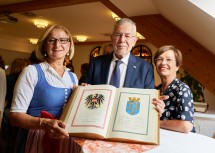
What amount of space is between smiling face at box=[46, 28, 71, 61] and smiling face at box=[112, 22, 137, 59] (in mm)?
283

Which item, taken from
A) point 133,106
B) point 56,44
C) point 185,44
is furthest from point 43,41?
point 185,44

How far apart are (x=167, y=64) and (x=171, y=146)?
0.84m

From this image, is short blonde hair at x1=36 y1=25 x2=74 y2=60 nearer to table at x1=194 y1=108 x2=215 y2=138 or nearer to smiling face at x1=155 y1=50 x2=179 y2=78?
smiling face at x1=155 y1=50 x2=179 y2=78

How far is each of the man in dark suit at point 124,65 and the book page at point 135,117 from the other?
406 millimetres

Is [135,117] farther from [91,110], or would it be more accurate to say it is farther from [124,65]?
[124,65]

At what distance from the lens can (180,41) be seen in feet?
10.8

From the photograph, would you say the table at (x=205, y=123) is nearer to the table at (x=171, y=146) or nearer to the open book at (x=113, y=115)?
the table at (x=171, y=146)

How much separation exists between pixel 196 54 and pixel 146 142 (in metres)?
2.64

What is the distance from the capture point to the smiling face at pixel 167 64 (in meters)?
1.64

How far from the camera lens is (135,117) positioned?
2.92ft

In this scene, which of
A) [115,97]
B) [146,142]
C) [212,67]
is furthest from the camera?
[212,67]

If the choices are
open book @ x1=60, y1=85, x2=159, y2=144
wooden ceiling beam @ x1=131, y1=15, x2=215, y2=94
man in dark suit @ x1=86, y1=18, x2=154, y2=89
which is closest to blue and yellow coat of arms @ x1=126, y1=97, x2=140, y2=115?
open book @ x1=60, y1=85, x2=159, y2=144

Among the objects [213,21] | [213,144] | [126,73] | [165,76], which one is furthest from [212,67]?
[213,144]

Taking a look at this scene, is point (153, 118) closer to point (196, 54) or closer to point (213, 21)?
point (213, 21)
